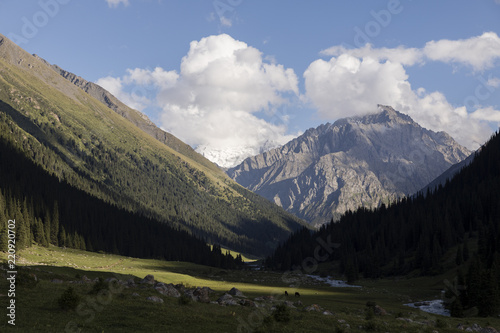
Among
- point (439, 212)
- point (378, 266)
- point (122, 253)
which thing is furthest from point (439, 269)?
point (122, 253)

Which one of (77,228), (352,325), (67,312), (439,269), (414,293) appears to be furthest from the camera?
(77,228)

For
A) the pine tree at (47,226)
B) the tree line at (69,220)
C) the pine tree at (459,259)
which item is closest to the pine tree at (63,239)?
the tree line at (69,220)

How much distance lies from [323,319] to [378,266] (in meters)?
121

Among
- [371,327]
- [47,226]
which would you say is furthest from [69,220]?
[371,327]

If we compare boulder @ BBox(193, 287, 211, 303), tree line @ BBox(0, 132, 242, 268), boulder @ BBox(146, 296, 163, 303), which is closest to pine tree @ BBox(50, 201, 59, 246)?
tree line @ BBox(0, 132, 242, 268)

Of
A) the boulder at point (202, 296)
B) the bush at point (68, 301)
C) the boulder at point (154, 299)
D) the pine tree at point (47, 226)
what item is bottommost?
the boulder at point (202, 296)

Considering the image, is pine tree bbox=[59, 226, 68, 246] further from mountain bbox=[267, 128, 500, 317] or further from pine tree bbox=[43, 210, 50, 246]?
mountain bbox=[267, 128, 500, 317]

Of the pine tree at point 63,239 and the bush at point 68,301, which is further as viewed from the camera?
the pine tree at point 63,239

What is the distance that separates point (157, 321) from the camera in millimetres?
27906

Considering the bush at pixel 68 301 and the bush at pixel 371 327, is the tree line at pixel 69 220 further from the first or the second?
the bush at pixel 371 327

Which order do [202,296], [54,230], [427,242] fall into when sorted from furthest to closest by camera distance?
[427,242], [54,230], [202,296]

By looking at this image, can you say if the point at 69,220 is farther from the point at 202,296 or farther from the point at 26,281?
the point at 202,296

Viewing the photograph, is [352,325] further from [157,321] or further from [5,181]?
[5,181]

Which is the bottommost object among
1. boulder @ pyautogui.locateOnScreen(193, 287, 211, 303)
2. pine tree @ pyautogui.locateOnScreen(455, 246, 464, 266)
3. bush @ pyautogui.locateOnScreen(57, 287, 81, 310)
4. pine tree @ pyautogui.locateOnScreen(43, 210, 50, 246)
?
pine tree @ pyautogui.locateOnScreen(455, 246, 464, 266)
